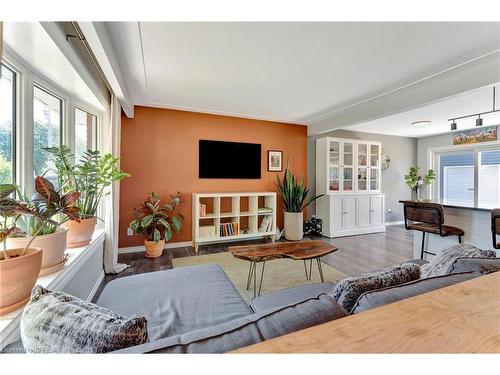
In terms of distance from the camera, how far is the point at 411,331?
594 millimetres

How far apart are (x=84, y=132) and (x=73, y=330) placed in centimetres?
263

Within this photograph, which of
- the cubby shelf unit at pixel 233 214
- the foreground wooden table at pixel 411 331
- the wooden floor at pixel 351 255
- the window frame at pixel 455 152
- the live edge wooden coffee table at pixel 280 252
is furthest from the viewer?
the window frame at pixel 455 152

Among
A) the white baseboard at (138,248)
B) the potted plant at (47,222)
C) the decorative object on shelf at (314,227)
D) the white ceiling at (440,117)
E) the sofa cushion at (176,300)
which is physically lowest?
the white baseboard at (138,248)

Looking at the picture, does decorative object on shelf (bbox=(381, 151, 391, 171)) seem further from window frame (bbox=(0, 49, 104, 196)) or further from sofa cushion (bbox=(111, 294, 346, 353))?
window frame (bbox=(0, 49, 104, 196))

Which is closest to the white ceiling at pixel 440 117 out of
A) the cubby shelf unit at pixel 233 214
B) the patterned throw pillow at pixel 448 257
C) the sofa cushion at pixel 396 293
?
the patterned throw pillow at pixel 448 257

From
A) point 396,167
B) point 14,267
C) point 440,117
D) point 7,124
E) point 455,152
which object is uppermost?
point 440,117

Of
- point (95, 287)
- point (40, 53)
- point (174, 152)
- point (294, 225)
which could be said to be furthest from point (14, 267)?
point (294, 225)

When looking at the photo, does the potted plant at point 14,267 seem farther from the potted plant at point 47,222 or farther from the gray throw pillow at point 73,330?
the gray throw pillow at point 73,330

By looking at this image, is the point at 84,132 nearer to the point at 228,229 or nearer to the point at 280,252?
the point at 228,229

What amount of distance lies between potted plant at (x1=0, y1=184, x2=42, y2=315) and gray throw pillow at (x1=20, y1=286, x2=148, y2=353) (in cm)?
50

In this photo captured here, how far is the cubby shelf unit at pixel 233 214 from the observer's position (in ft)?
11.5

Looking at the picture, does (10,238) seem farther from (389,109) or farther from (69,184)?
(389,109)

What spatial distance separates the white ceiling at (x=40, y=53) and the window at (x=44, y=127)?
17 centimetres
